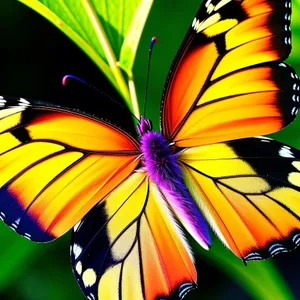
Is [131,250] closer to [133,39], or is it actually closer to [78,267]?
[78,267]

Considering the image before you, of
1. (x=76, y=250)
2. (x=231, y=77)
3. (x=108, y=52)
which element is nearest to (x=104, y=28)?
(x=108, y=52)

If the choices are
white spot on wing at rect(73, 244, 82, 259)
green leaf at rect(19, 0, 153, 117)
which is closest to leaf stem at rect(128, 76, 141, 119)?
green leaf at rect(19, 0, 153, 117)

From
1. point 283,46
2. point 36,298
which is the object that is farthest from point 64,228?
point 283,46

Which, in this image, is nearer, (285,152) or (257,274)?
(285,152)

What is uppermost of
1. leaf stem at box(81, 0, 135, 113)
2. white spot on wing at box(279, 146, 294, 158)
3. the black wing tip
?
leaf stem at box(81, 0, 135, 113)

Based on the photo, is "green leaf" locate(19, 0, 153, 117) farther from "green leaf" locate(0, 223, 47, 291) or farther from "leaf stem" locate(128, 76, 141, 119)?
"green leaf" locate(0, 223, 47, 291)

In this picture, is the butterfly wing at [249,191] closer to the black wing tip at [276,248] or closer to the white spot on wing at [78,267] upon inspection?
the black wing tip at [276,248]

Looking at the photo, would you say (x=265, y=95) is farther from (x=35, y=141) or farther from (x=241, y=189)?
(x=35, y=141)
